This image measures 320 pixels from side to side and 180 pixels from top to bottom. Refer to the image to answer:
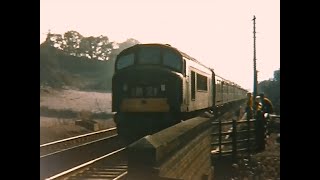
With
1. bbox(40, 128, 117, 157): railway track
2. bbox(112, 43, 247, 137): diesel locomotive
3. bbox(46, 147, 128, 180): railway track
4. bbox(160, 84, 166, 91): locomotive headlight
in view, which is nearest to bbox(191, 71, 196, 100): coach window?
bbox(112, 43, 247, 137): diesel locomotive

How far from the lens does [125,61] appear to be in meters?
7.97

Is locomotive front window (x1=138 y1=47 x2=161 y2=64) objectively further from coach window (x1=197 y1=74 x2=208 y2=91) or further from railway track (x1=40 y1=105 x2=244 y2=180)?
railway track (x1=40 y1=105 x2=244 y2=180)

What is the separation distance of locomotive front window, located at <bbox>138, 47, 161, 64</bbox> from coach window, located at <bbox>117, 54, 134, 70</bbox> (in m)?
0.20

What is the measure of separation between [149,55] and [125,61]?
549 millimetres

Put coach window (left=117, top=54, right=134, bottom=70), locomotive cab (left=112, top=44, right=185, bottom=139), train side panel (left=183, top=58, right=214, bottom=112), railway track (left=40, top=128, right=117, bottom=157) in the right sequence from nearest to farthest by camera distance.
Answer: locomotive cab (left=112, top=44, right=185, bottom=139) → railway track (left=40, top=128, right=117, bottom=157) → train side panel (left=183, top=58, right=214, bottom=112) → coach window (left=117, top=54, right=134, bottom=70)

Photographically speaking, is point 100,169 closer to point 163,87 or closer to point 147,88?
point 147,88

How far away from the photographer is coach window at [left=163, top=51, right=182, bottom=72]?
784cm

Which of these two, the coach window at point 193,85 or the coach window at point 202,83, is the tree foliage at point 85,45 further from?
the coach window at point 202,83

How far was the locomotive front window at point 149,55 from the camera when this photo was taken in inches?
311

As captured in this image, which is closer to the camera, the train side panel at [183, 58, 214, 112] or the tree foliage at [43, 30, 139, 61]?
the tree foliage at [43, 30, 139, 61]

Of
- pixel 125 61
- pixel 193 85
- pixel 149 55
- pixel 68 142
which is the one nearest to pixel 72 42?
pixel 125 61

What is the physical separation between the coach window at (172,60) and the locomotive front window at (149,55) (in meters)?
0.16
